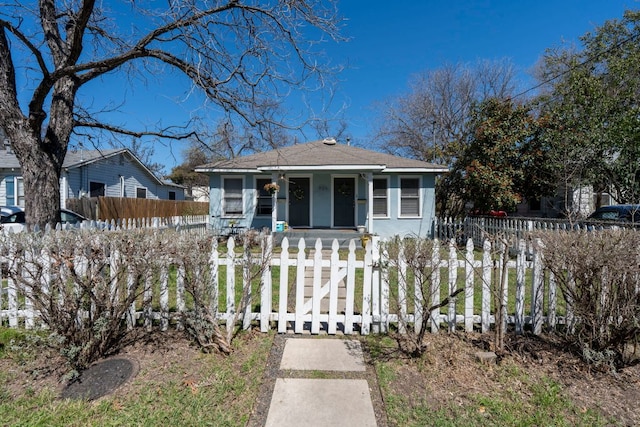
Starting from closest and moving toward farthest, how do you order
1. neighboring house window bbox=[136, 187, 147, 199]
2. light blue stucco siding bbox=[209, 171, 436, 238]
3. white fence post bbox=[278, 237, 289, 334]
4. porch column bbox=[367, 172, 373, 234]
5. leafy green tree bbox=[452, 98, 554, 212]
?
white fence post bbox=[278, 237, 289, 334] < porch column bbox=[367, 172, 373, 234] < light blue stucco siding bbox=[209, 171, 436, 238] < leafy green tree bbox=[452, 98, 554, 212] < neighboring house window bbox=[136, 187, 147, 199]

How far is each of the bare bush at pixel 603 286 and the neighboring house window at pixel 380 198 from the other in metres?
9.28

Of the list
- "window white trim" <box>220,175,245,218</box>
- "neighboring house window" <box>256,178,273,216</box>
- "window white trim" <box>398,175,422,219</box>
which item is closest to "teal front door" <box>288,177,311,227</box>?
"neighboring house window" <box>256,178,273,216</box>

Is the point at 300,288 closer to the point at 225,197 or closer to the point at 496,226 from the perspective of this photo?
the point at 496,226

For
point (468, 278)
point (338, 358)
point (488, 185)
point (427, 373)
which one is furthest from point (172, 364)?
point (488, 185)

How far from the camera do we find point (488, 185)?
1228cm

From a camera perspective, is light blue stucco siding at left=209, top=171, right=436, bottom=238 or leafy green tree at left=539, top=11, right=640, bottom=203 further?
light blue stucco siding at left=209, top=171, right=436, bottom=238

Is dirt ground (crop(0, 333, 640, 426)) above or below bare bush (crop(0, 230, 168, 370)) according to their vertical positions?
below

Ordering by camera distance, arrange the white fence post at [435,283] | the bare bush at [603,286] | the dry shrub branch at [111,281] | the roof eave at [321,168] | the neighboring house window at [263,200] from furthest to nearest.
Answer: the neighboring house window at [263,200], the roof eave at [321,168], the white fence post at [435,283], the dry shrub branch at [111,281], the bare bush at [603,286]

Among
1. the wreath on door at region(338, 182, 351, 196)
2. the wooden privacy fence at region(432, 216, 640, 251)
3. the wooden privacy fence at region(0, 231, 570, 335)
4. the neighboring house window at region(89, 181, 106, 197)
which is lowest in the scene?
the wooden privacy fence at region(0, 231, 570, 335)

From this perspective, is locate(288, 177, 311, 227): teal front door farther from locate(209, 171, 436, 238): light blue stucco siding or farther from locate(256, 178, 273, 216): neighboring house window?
locate(256, 178, 273, 216): neighboring house window

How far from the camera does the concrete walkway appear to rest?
2.22 metres

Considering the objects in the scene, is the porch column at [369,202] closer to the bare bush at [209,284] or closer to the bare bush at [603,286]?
the bare bush at [209,284]

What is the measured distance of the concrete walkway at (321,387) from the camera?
2.22 meters

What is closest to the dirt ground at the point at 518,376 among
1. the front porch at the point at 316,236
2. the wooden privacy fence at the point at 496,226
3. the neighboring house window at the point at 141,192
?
the wooden privacy fence at the point at 496,226
